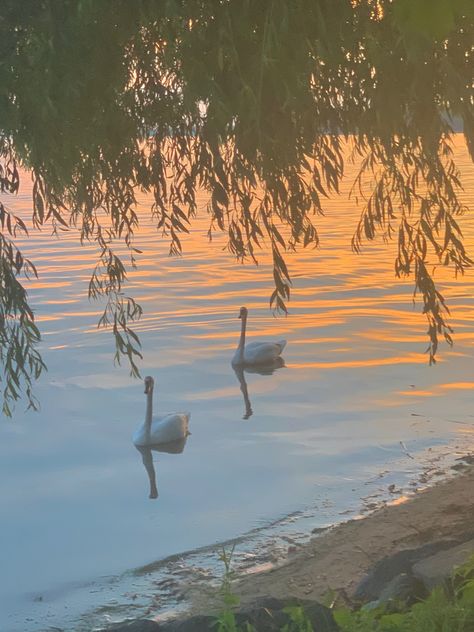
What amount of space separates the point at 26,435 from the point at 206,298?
8549 millimetres

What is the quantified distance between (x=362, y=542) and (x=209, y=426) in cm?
387

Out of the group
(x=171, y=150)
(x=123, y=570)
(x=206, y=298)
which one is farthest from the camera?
(x=206, y=298)

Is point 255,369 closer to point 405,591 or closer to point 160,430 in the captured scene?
point 160,430

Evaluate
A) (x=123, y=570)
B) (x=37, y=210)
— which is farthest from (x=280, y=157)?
(x=123, y=570)

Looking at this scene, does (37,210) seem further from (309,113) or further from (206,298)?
(206,298)

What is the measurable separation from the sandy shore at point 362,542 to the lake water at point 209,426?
0.48 meters

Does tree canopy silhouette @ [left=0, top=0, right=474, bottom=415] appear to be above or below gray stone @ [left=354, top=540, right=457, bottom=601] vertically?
above

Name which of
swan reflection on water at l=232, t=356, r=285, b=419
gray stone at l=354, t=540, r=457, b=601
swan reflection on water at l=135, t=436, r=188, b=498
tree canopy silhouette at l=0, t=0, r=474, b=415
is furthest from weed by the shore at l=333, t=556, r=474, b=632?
swan reflection on water at l=232, t=356, r=285, b=419

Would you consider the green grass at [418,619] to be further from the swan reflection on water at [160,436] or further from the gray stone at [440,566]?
the swan reflection on water at [160,436]

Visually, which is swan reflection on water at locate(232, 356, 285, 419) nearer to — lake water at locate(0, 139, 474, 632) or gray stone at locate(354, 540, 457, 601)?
lake water at locate(0, 139, 474, 632)

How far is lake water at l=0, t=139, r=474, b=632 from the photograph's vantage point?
7.56 meters

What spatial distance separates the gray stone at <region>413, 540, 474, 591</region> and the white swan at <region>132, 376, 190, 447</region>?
207 inches

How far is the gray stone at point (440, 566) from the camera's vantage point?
4.24 m

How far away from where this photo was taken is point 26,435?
34.2 ft
